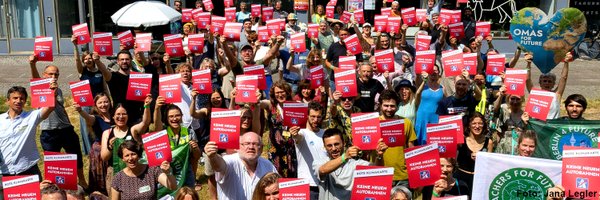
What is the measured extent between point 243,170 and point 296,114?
1308 millimetres

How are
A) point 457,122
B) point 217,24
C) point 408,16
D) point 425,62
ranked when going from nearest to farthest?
point 457,122, point 425,62, point 217,24, point 408,16

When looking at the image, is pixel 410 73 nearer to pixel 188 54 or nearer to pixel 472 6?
pixel 188 54

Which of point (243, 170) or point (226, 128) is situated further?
point (226, 128)

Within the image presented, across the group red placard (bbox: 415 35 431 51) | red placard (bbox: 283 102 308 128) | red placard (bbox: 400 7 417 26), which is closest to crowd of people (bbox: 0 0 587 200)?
red placard (bbox: 283 102 308 128)

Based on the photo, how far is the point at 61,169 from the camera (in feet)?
19.3

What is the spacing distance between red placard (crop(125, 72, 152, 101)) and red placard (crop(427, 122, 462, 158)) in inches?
132

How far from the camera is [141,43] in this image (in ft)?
32.6

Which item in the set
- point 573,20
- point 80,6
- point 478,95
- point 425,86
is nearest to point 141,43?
point 425,86

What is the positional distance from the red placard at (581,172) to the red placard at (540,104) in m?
2.21

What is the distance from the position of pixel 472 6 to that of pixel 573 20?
9.35m

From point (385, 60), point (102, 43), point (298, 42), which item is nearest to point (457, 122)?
point (385, 60)

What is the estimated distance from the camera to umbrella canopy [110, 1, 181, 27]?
1616 cm

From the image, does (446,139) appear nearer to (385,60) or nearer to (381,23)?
(385,60)

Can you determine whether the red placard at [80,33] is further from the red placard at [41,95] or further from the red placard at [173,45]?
the red placard at [41,95]
